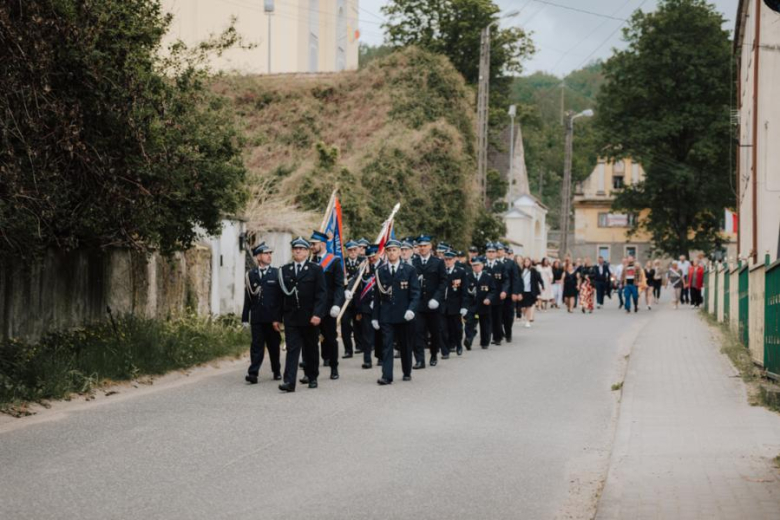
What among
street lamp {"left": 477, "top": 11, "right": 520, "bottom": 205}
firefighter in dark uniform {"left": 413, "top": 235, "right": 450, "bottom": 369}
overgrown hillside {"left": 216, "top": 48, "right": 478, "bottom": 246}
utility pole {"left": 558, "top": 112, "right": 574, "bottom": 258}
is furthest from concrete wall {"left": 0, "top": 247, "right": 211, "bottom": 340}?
utility pole {"left": 558, "top": 112, "right": 574, "bottom": 258}

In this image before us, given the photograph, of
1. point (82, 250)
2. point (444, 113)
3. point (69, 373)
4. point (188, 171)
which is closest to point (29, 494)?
point (69, 373)

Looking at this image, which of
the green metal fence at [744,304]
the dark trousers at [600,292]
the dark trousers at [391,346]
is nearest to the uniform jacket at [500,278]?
the green metal fence at [744,304]

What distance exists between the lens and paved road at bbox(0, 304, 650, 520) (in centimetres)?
731

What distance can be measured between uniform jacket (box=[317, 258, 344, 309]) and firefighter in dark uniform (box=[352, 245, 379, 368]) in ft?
5.87

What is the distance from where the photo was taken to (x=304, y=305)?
1379cm

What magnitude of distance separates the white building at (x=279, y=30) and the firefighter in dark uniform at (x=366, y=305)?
21.3m

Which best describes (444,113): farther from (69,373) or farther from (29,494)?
(29,494)

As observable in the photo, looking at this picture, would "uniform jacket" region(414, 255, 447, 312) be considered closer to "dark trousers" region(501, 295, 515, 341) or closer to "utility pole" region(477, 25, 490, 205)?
"dark trousers" region(501, 295, 515, 341)

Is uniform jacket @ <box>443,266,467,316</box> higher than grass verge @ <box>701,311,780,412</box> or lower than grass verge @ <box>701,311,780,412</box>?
higher

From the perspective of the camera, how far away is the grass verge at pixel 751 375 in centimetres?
1201

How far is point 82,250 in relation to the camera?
53.9ft

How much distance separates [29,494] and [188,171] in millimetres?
8143

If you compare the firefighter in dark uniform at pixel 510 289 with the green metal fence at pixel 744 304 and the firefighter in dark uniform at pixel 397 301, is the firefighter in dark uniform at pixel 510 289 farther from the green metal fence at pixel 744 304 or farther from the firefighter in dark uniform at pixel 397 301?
the firefighter in dark uniform at pixel 397 301

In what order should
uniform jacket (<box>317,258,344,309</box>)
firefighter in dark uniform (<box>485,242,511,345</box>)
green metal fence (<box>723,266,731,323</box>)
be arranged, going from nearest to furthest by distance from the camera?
uniform jacket (<box>317,258,344,309</box>) → firefighter in dark uniform (<box>485,242,511,345</box>) → green metal fence (<box>723,266,731,323</box>)
